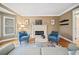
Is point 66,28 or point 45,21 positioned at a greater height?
point 45,21

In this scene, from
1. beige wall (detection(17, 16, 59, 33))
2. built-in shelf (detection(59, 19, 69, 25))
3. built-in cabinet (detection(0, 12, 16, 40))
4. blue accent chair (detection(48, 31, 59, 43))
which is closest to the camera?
built-in cabinet (detection(0, 12, 16, 40))

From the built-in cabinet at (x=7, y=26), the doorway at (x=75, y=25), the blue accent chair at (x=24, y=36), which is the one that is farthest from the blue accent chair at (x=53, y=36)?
the built-in cabinet at (x=7, y=26)

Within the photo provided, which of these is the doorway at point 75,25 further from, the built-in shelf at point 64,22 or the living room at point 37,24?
the built-in shelf at point 64,22

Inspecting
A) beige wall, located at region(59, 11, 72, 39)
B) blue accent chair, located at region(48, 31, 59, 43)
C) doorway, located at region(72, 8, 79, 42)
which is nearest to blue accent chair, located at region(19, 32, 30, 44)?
blue accent chair, located at region(48, 31, 59, 43)

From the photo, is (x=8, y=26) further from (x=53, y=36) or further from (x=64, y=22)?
(x=64, y=22)

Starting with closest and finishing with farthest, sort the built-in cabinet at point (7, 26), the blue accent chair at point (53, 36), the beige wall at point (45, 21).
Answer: the built-in cabinet at point (7, 26) < the beige wall at point (45, 21) < the blue accent chair at point (53, 36)

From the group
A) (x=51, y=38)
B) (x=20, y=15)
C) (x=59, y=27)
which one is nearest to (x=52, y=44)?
(x=51, y=38)

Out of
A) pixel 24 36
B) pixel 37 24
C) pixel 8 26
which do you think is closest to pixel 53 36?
pixel 37 24

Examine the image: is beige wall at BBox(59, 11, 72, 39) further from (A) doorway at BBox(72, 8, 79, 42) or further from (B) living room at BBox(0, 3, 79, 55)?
(A) doorway at BBox(72, 8, 79, 42)

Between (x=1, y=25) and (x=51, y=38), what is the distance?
1665 mm

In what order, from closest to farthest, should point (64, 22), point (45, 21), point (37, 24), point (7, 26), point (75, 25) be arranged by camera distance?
1. point (7, 26)
2. point (64, 22)
3. point (75, 25)
4. point (45, 21)
5. point (37, 24)

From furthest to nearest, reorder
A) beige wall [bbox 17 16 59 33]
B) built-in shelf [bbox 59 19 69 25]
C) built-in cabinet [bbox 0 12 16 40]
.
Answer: built-in shelf [bbox 59 19 69 25], beige wall [bbox 17 16 59 33], built-in cabinet [bbox 0 12 16 40]
